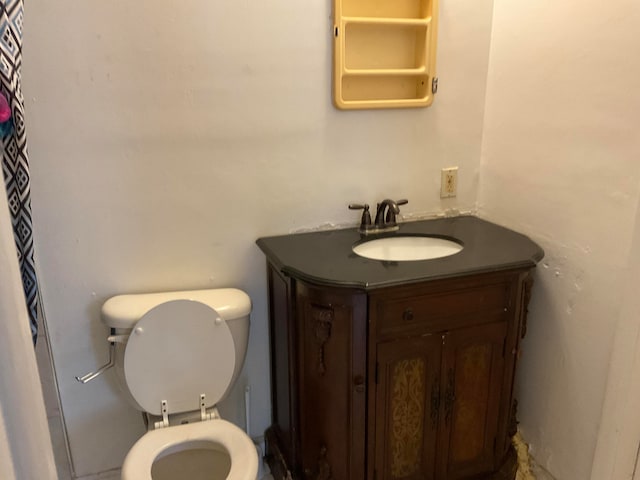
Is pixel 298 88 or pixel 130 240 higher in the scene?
pixel 298 88

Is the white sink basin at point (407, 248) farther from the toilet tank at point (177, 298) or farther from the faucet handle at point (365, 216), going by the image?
the toilet tank at point (177, 298)

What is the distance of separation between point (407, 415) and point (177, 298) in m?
0.76

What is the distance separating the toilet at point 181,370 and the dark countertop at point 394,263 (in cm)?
24

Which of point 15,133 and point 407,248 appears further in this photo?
point 407,248

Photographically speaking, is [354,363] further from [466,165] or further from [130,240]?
[466,165]

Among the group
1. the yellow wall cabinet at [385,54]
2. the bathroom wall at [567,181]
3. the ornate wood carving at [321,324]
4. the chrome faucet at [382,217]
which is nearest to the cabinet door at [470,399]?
the bathroom wall at [567,181]

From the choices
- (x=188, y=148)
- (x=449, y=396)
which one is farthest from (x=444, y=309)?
(x=188, y=148)

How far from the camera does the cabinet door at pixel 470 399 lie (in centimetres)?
150

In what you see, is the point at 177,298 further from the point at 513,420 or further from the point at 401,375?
the point at 513,420

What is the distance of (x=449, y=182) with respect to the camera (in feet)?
6.13

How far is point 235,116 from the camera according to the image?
1569 millimetres

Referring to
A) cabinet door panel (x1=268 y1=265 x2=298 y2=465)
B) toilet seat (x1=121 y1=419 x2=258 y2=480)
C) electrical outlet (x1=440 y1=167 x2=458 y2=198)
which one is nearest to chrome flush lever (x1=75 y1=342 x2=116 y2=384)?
toilet seat (x1=121 y1=419 x2=258 y2=480)

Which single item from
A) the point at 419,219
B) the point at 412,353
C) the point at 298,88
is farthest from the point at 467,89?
the point at 412,353

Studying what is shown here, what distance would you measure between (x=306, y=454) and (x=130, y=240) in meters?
0.85
